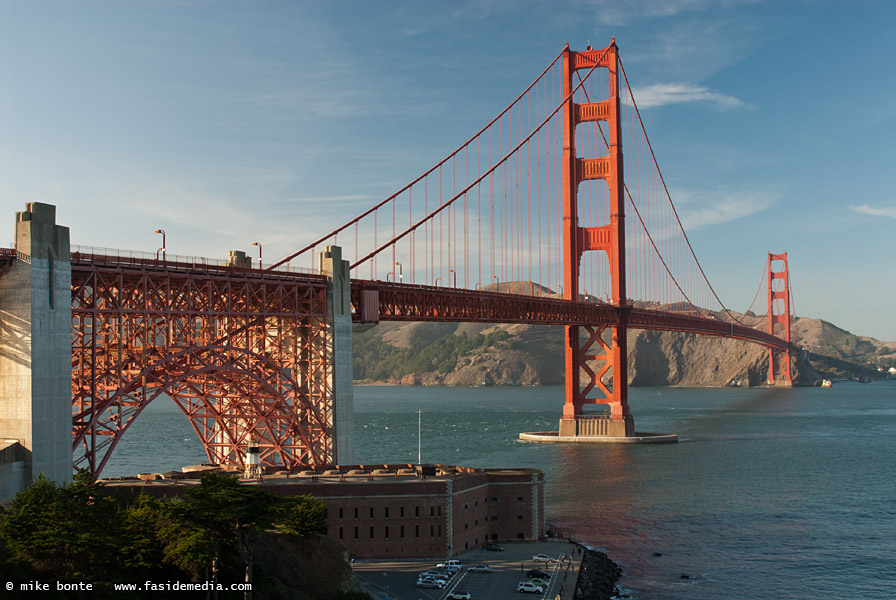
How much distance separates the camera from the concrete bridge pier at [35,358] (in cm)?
3381

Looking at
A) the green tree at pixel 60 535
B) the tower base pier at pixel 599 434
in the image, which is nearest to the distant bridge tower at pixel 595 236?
the tower base pier at pixel 599 434

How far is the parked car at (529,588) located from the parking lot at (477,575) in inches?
7.2

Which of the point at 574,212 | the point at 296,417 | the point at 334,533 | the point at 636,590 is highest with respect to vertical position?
the point at 574,212

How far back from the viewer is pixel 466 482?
4200cm

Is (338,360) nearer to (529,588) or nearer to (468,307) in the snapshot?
(529,588)

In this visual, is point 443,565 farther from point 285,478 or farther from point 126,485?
point 126,485

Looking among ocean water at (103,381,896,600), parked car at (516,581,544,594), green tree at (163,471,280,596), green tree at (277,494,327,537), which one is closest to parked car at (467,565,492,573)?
parked car at (516,581,544,594)

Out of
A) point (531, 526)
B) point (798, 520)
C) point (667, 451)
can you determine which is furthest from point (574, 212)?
point (531, 526)

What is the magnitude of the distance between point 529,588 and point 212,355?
65.4ft

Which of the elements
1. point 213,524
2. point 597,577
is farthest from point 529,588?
point 213,524

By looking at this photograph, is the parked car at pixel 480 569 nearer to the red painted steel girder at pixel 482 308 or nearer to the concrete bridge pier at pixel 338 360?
the concrete bridge pier at pixel 338 360

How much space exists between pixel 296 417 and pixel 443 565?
46.3 feet

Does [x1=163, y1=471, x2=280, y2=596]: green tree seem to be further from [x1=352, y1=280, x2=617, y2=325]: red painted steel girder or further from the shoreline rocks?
[x1=352, y1=280, x2=617, y2=325]: red painted steel girder

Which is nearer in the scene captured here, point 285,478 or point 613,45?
point 285,478
